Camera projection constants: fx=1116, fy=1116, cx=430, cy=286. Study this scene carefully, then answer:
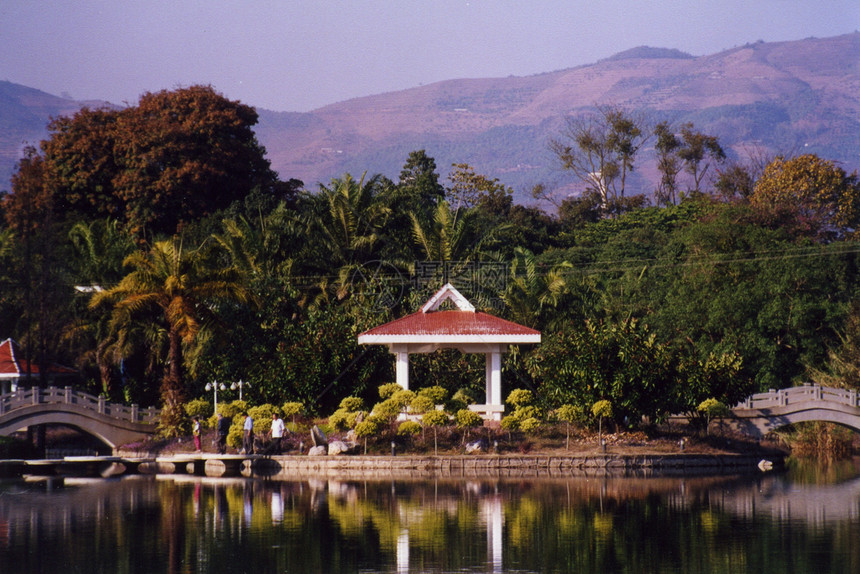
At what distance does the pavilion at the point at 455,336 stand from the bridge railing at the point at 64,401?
839 centimetres

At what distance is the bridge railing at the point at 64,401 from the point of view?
35969mm

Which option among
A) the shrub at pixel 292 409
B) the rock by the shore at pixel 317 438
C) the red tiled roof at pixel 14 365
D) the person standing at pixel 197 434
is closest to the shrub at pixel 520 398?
the rock by the shore at pixel 317 438

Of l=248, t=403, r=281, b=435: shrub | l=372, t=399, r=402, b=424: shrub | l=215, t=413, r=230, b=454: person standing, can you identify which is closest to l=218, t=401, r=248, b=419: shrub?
l=248, t=403, r=281, b=435: shrub

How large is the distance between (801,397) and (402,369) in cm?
1259

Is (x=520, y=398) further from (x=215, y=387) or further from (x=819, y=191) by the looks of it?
(x=819, y=191)

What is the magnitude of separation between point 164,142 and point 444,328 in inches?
844

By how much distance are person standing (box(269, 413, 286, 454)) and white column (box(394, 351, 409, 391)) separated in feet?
14.2

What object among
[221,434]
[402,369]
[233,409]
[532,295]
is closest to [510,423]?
[402,369]

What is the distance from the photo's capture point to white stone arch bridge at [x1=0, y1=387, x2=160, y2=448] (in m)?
36.0

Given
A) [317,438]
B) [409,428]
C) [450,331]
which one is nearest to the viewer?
[409,428]

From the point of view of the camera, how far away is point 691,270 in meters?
44.8

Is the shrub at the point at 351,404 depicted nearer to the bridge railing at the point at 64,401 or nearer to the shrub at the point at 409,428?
the shrub at the point at 409,428

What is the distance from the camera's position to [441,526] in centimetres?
2169

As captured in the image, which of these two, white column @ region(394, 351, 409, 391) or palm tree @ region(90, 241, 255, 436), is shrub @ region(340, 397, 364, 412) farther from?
palm tree @ region(90, 241, 255, 436)
